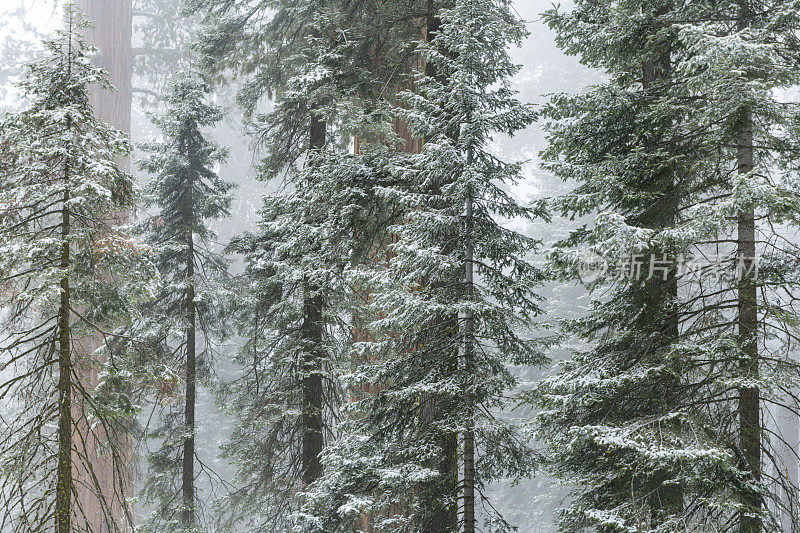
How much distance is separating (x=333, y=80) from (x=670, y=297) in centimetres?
489

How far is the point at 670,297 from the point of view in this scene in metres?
6.55

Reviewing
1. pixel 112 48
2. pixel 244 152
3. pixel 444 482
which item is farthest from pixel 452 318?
pixel 244 152

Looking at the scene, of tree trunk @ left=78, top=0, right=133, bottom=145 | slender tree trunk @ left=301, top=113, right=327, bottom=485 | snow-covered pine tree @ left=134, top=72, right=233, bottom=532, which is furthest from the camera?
tree trunk @ left=78, top=0, right=133, bottom=145

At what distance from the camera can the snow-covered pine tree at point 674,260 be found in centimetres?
525

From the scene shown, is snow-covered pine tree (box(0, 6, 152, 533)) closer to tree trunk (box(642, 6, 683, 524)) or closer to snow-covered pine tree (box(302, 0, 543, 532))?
snow-covered pine tree (box(302, 0, 543, 532))

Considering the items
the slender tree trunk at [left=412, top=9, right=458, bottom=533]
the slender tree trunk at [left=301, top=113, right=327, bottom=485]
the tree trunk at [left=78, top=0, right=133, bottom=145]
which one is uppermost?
the tree trunk at [left=78, top=0, right=133, bottom=145]

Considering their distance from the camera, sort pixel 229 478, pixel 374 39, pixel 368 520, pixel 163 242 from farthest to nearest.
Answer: pixel 229 478, pixel 163 242, pixel 368 520, pixel 374 39

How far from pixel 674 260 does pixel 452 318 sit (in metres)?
2.22

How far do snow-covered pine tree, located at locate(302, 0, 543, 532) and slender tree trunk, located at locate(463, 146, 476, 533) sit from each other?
1cm

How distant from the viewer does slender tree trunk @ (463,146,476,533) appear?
6.09m

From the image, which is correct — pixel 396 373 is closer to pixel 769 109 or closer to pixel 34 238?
pixel 34 238

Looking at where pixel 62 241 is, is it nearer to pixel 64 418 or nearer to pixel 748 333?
pixel 64 418

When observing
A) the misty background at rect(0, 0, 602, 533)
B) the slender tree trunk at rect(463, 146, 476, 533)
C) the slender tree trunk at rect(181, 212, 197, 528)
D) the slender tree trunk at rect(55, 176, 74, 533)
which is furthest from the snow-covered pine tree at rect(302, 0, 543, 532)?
the misty background at rect(0, 0, 602, 533)

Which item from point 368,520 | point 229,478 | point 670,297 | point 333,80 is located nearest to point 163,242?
point 333,80
